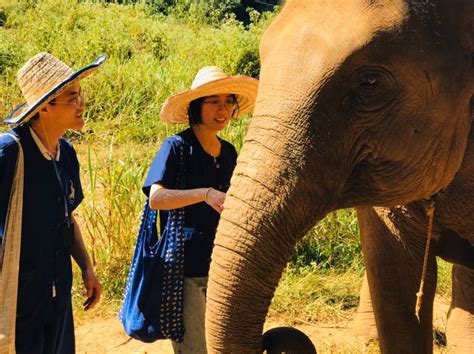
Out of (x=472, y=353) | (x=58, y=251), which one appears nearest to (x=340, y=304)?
(x=472, y=353)

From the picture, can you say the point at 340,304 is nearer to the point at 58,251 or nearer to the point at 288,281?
the point at 288,281

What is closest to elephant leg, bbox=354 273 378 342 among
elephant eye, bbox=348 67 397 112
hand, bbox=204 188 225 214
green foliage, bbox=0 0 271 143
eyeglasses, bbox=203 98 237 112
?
eyeglasses, bbox=203 98 237 112

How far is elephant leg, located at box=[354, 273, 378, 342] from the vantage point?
4156 mm

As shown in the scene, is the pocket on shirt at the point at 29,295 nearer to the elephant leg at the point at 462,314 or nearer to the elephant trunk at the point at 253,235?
the elephant trunk at the point at 253,235

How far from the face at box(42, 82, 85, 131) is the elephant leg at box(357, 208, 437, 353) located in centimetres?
138

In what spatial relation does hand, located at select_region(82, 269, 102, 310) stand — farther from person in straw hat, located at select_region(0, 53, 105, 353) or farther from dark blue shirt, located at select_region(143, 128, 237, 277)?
dark blue shirt, located at select_region(143, 128, 237, 277)

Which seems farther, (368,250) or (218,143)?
(368,250)

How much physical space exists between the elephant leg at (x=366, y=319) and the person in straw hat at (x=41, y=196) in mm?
2003

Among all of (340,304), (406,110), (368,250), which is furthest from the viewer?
(340,304)

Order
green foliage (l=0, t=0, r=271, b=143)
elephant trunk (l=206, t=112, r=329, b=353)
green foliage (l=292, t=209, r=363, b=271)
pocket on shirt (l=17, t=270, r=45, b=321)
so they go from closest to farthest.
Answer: elephant trunk (l=206, t=112, r=329, b=353)
pocket on shirt (l=17, t=270, r=45, b=321)
green foliage (l=292, t=209, r=363, b=271)
green foliage (l=0, t=0, r=271, b=143)

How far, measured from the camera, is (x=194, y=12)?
57.0 ft

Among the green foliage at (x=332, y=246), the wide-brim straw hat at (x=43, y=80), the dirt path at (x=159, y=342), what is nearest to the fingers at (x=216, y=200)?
the wide-brim straw hat at (x=43, y=80)

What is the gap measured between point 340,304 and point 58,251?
7.84 ft

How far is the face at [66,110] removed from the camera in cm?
266
